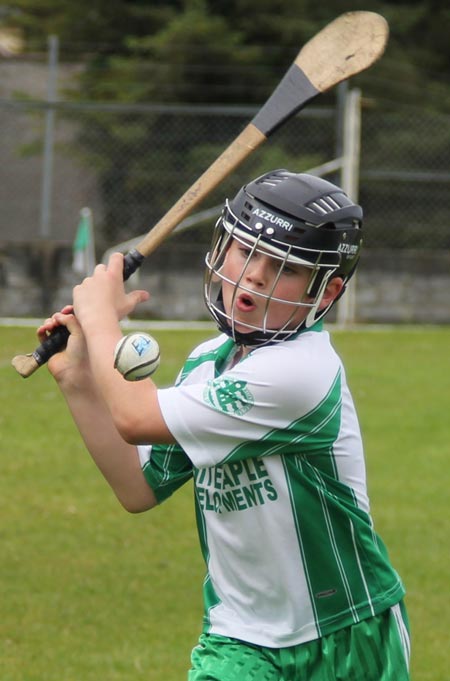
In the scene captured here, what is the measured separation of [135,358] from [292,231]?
48 cm

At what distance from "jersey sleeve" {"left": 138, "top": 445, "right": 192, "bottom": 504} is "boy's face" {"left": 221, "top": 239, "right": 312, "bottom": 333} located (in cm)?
51

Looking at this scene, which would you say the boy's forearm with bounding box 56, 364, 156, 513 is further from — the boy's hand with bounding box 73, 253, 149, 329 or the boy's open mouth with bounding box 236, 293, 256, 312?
the boy's open mouth with bounding box 236, 293, 256, 312

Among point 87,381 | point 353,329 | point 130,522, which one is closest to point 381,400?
point 130,522

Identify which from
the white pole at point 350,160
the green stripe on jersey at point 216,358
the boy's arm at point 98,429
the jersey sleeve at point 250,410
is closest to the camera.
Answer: the jersey sleeve at point 250,410

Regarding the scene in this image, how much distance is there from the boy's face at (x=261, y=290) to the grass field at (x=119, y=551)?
2183 millimetres

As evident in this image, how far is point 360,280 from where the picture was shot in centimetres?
1686

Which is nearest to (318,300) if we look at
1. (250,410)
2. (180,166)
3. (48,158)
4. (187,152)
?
(250,410)

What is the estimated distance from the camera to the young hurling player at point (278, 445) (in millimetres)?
3057

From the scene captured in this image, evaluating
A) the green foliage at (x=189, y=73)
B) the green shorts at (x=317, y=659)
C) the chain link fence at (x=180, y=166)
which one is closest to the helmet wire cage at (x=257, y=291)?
the green shorts at (x=317, y=659)

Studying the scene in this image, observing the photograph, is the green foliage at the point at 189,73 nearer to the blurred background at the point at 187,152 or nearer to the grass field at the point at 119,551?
the blurred background at the point at 187,152

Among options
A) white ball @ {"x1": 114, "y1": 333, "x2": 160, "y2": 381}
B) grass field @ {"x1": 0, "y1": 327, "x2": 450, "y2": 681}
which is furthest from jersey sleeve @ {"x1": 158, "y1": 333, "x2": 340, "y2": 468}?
grass field @ {"x1": 0, "y1": 327, "x2": 450, "y2": 681}

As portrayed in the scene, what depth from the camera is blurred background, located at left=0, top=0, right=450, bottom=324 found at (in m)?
16.5

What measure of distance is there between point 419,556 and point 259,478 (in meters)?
3.59

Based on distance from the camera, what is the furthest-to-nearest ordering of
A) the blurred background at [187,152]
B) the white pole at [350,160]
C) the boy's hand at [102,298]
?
the white pole at [350,160], the blurred background at [187,152], the boy's hand at [102,298]
